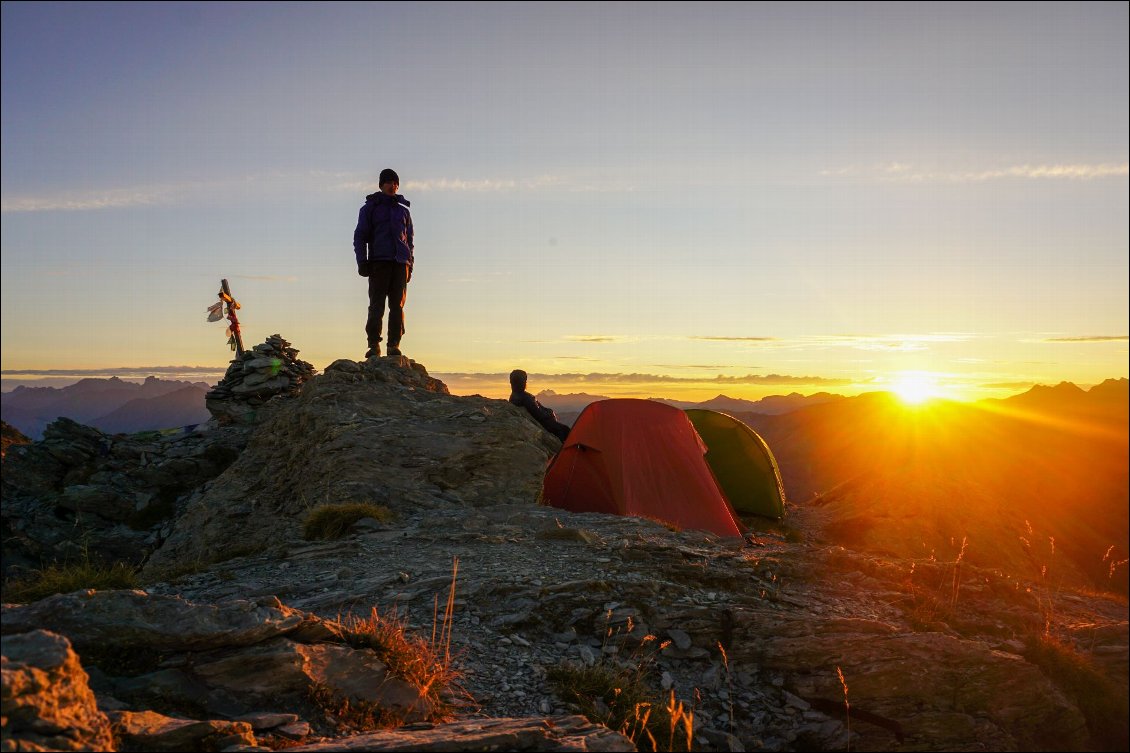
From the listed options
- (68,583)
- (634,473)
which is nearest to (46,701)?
(68,583)

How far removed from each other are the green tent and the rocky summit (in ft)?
13.0

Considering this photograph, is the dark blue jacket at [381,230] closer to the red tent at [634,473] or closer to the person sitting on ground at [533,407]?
the person sitting on ground at [533,407]

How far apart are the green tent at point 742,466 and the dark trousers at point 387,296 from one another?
8.85m

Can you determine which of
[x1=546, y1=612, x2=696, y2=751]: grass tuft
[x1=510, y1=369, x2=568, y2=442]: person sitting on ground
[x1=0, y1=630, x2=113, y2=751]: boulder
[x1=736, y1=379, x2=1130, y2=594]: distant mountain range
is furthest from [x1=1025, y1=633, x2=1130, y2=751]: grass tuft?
[x1=510, y1=369, x2=568, y2=442]: person sitting on ground

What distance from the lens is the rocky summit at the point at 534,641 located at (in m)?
4.77

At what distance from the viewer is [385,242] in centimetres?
2009

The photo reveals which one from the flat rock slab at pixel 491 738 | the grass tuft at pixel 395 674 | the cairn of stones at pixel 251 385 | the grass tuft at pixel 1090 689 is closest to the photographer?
the flat rock slab at pixel 491 738

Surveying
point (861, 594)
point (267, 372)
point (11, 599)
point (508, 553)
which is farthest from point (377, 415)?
point (861, 594)

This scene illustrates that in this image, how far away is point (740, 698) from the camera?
7102mm

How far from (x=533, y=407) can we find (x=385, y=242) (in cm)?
603

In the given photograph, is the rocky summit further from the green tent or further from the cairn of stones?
the cairn of stones

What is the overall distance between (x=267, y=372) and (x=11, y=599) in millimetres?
17464

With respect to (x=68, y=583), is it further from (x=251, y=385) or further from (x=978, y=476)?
(x=978, y=476)

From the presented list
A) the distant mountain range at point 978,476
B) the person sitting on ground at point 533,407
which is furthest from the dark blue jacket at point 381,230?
the distant mountain range at point 978,476
